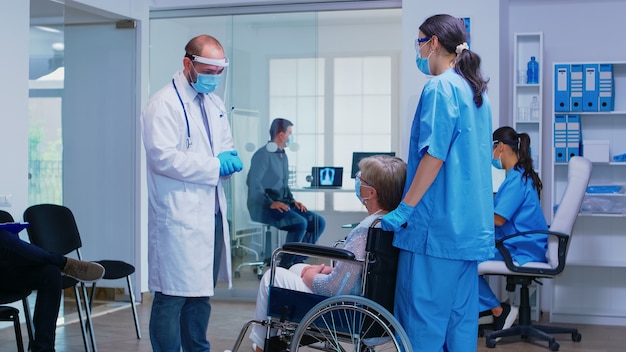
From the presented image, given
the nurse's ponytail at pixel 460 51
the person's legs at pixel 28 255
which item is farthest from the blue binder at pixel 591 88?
the person's legs at pixel 28 255

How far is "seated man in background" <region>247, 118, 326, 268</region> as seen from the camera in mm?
6051

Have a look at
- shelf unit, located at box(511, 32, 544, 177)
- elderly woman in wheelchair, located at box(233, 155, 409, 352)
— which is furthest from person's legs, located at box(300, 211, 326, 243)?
elderly woman in wheelchair, located at box(233, 155, 409, 352)

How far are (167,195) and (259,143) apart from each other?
9.51 ft

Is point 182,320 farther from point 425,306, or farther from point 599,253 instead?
point 599,253

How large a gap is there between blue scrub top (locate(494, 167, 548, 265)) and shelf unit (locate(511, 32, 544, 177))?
36.3 inches

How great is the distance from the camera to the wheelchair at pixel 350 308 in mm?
2779

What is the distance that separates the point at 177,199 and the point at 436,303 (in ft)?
3.61

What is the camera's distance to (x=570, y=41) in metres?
5.66

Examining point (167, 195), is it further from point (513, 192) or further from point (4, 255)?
point (513, 192)

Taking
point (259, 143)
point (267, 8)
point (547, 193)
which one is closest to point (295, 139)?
point (259, 143)

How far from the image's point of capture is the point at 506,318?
4.78 metres

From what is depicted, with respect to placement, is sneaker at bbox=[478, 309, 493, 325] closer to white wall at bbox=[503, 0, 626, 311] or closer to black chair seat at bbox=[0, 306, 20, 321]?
white wall at bbox=[503, 0, 626, 311]

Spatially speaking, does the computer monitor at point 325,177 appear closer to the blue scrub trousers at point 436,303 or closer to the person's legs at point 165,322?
the person's legs at point 165,322

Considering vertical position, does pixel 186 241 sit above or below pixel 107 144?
below
